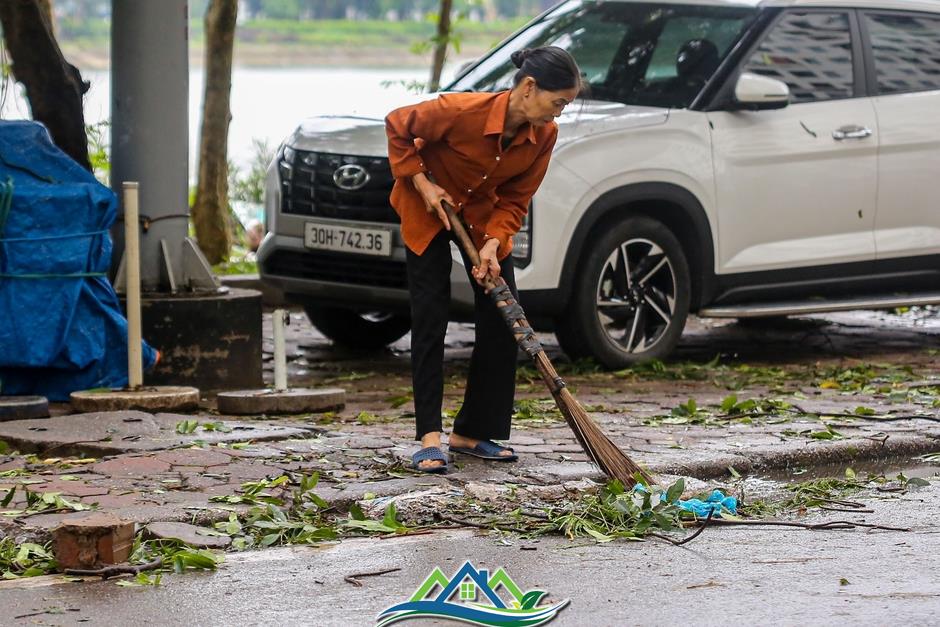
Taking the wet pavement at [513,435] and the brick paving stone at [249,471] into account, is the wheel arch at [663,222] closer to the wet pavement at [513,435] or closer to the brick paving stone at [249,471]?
the wet pavement at [513,435]

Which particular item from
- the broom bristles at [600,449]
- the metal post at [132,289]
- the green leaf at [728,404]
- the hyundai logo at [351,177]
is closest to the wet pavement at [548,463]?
the green leaf at [728,404]

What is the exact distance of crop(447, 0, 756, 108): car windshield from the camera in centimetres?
869

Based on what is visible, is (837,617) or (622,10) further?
(622,10)

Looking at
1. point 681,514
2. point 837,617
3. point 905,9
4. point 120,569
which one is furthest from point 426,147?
point 905,9

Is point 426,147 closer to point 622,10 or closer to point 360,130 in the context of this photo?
point 360,130

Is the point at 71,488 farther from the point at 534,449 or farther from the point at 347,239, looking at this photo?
the point at 347,239

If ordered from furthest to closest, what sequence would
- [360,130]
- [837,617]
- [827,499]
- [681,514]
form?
[360,130]
[827,499]
[681,514]
[837,617]

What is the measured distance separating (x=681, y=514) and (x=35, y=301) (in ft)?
10.9

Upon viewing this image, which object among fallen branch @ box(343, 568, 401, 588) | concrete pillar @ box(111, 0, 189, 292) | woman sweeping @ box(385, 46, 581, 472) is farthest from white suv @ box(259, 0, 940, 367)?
fallen branch @ box(343, 568, 401, 588)

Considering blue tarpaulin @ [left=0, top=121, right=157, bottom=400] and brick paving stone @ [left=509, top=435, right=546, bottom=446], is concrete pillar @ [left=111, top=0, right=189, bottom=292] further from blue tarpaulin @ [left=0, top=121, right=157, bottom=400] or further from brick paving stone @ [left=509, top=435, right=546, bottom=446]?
brick paving stone @ [left=509, top=435, right=546, bottom=446]

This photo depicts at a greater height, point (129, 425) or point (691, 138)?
point (691, 138)

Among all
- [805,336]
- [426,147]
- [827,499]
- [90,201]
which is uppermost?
[426,147]

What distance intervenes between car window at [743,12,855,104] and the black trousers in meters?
3.42

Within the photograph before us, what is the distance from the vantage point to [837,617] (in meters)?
4.04
